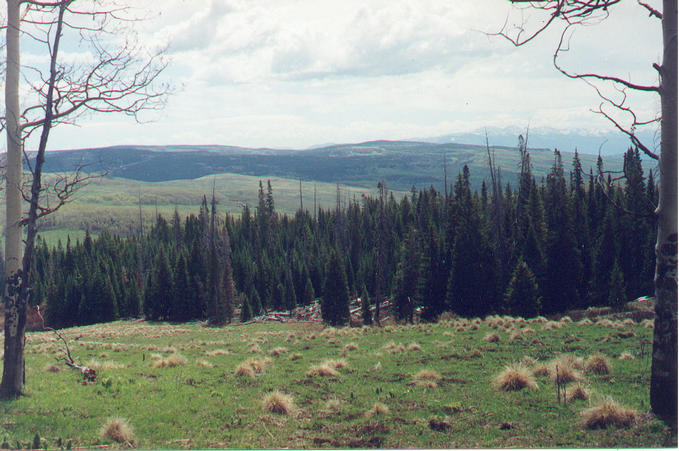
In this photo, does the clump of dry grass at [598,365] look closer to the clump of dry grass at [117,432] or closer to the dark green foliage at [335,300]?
the clump of dry grass at [117,432]

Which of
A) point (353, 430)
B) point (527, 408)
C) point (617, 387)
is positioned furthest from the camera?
point (617, 387)

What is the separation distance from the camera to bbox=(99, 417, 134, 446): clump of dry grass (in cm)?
875

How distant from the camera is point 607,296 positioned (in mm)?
50250

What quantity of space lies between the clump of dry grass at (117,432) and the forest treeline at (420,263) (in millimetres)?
18907

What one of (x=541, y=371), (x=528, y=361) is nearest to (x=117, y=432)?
(x=541, y=371)

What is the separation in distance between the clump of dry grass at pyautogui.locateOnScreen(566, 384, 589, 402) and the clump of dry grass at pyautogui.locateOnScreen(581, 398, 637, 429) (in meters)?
1.45

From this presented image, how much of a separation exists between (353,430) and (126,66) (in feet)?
33.2

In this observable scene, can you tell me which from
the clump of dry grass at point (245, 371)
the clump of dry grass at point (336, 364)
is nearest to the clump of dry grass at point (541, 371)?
the clump of dry grass at point (336, 364)

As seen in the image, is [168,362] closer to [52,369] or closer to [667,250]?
[52,369]

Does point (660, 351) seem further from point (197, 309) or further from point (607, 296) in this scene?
point (197, 309)

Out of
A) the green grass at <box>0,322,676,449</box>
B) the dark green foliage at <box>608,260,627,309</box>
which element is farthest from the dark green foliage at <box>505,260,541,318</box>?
the green grass at <box>0,322,676,449</box>

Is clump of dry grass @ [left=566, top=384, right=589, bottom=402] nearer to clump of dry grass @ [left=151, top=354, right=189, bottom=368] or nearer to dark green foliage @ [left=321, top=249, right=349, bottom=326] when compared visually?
clump of dry grass @ [left=151, top=354, right=189, bottom=368]

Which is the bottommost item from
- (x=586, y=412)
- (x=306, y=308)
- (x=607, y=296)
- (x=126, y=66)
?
(x=306, y=308)

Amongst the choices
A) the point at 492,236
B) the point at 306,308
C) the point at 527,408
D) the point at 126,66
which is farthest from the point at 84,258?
the point at 527,408
